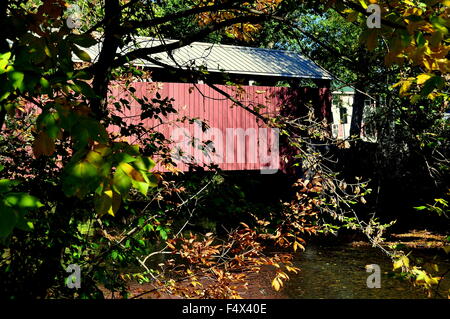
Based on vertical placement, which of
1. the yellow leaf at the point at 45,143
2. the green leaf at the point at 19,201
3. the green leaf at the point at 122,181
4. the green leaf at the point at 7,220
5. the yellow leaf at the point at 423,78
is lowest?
the green leaf at the point at 7,220

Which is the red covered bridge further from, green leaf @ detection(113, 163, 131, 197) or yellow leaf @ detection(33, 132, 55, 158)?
green leaf @ detection(113, 163, 131, 197)

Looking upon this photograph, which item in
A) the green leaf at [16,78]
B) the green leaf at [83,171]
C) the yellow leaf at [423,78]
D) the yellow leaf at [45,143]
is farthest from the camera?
the yellow leaf at [423,78]

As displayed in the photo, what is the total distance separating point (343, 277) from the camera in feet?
30.6

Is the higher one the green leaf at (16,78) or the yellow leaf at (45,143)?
the green leaf at (16,78)

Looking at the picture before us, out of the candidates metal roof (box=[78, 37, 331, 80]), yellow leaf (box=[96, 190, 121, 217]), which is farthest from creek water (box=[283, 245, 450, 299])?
yellow leaf (box=[96, 190, 121, 217])

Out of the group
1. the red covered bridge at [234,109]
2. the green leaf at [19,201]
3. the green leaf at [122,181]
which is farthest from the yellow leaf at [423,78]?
the red covered bridge at [234,109]

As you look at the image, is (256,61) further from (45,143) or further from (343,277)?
(45,143)

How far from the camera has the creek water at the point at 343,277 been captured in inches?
326

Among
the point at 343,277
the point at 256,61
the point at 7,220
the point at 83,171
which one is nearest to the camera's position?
the point at 7,220

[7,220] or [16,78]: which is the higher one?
[16,78]

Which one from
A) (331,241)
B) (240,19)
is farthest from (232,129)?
(240,19)

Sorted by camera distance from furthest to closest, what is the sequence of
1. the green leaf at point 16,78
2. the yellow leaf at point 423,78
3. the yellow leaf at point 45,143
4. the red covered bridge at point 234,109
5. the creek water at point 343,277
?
the red covered bridge at point 234,109, the creek water at point 343,277, the yellow leaf at point 423,78, the yellow leaf at point 45,143, the green leaf at point 16,78

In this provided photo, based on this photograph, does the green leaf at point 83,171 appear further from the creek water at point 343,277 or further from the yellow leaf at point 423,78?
the creek water at point 343,277

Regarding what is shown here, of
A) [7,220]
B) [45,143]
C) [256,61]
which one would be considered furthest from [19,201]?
[256,61]
